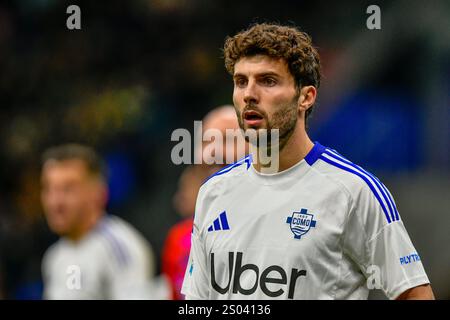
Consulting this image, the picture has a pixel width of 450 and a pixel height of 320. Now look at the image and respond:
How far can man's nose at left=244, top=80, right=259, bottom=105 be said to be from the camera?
3.66 m

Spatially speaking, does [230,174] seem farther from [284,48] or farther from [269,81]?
[284,48]

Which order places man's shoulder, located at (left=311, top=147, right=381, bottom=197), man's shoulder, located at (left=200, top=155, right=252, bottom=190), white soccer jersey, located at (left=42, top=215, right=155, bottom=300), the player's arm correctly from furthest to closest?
white soccer jersey, located at (left=42, top=215, right=155, bottom=300) < man's shoulder, located at (left=200, top=155, right=252, bottom=190) < man's shoulder, located at (left=311, top=147, right=381, bottom=197) < the player's arm

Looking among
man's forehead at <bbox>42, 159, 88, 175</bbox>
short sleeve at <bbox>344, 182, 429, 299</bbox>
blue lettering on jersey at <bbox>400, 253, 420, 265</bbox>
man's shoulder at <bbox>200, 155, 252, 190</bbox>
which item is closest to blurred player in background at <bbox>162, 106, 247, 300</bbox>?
man's shoulder at <bbox>200, 155, 252, 190</bbox>

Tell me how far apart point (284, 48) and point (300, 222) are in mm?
764

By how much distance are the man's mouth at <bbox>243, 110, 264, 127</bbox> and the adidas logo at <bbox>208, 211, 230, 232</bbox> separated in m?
0.45

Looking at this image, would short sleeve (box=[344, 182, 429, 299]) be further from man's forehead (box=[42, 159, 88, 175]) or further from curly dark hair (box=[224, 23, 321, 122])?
man's forehead (box=[42, 159, 88, 175])

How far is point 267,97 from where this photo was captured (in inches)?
144

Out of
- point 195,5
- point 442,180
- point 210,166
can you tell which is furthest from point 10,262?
point 210,166

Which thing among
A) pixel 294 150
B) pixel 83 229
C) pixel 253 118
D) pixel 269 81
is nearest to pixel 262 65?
pixel 269 81

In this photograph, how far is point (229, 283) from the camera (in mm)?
3729

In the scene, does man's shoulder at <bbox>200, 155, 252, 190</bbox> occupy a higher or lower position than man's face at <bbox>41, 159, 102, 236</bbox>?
higher

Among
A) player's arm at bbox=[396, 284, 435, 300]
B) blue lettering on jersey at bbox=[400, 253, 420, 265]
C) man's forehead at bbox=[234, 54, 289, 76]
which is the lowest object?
player's arm at bbox=[396, 284, 435, 300]

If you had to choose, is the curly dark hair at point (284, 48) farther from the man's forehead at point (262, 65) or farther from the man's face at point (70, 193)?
the man's face at point (70, 193)

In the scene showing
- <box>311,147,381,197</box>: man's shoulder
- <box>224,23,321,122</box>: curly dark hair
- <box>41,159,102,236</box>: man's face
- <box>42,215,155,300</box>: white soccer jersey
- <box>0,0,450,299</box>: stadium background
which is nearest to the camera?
<box>311,147,381,197</box>: man's shoulder
